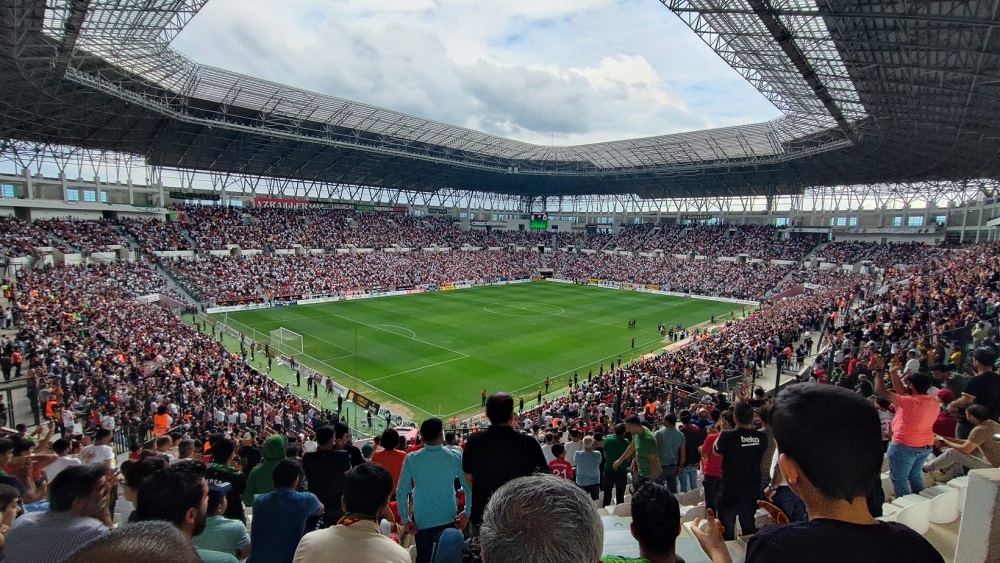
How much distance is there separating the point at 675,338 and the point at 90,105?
41.3 metres

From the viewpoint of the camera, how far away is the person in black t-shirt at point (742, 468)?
4.52m

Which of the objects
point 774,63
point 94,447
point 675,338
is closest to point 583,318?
point 675,338

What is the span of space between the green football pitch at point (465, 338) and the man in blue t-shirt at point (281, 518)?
1734 cm

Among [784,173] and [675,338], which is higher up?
[784,173]

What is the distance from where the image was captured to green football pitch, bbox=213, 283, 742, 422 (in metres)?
24.4

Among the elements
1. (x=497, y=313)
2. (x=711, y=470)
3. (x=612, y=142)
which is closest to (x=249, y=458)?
(x=711, y=470)

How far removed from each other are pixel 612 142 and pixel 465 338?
36823 millimetres

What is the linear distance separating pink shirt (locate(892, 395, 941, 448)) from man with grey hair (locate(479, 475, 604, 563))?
4882 millimetres

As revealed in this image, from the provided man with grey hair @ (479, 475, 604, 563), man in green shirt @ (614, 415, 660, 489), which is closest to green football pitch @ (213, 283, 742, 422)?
man in green shirt @ (614, 415, 660, 489)

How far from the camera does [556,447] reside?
6.98 m

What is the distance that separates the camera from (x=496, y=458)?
12.9 feet

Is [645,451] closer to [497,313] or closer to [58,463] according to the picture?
[58,463]

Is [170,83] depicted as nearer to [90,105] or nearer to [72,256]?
[90,105]

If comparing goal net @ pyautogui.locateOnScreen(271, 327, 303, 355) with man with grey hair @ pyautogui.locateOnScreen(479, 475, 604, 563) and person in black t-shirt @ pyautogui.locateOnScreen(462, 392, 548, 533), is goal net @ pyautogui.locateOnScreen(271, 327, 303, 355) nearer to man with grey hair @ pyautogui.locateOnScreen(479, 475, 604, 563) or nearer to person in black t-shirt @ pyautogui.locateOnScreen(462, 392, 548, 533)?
person in black t-shirt @ pyautogui.locateOnScreen(462, 392, 548, 533)
